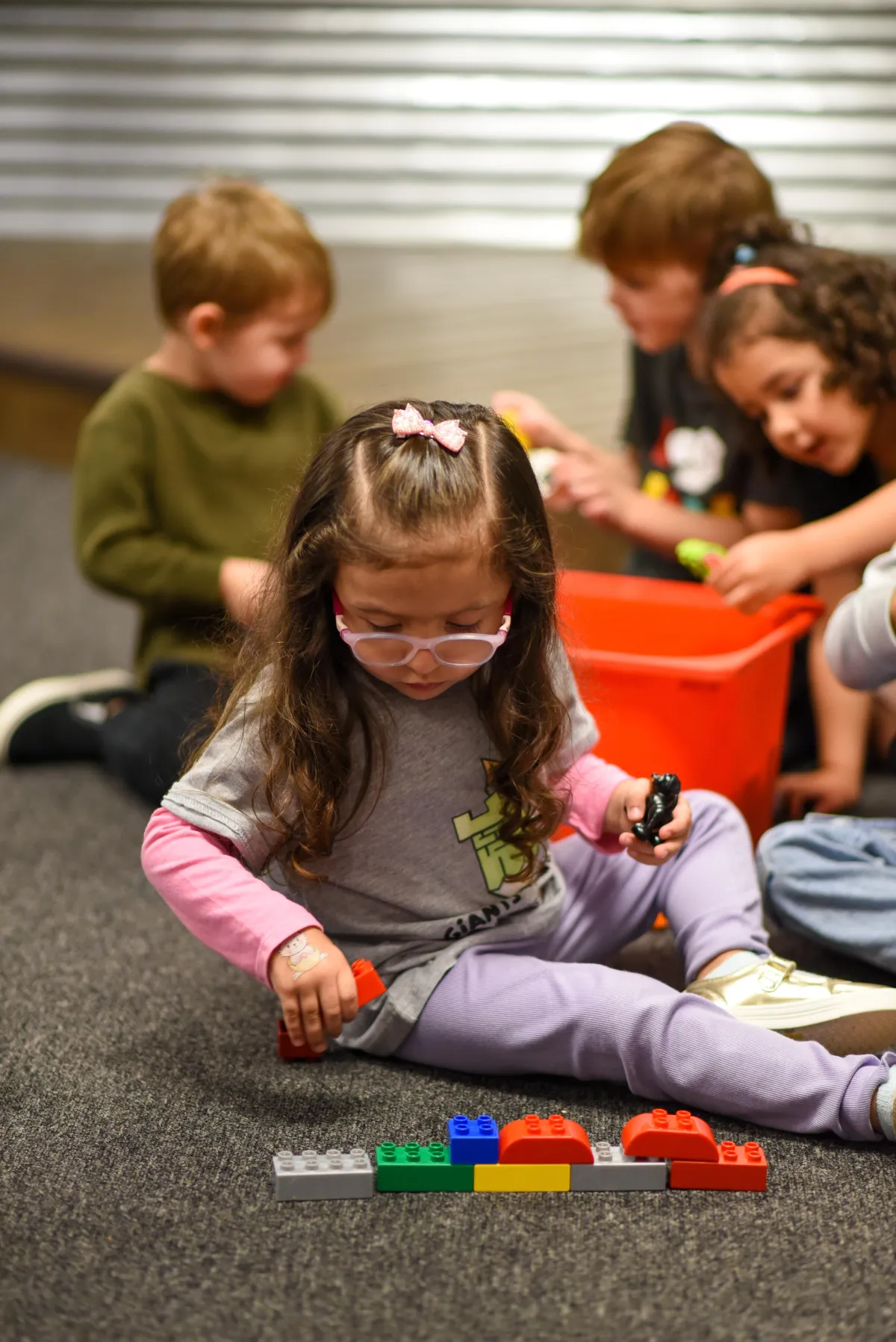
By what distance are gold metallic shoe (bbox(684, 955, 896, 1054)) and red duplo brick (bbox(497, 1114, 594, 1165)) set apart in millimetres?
145

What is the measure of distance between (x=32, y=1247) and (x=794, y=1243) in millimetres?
427

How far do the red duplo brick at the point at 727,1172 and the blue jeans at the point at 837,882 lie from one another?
245mm

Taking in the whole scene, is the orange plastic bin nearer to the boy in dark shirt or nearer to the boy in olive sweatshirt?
the boy in dark shirt

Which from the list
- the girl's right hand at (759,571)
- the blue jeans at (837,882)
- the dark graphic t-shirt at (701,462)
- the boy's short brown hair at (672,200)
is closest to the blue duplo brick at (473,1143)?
the blue jeans at (837,882)

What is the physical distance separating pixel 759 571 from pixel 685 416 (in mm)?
399

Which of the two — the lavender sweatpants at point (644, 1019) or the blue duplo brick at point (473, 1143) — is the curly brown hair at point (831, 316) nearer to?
the lavender sweatpants at point (644, 1019)

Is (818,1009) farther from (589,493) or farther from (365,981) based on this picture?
(589,493)

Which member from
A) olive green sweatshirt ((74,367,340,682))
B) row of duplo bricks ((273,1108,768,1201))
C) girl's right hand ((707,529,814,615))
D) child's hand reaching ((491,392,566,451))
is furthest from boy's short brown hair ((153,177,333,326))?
row of duplo bricks ((273,1108,768,1201))

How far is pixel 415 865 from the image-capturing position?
3.16 feet

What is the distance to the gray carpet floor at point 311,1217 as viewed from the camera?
0.74m

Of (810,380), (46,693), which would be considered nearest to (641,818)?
(810,380)

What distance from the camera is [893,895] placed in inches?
41.0

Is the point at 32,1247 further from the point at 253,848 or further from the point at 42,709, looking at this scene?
the point at 42,709

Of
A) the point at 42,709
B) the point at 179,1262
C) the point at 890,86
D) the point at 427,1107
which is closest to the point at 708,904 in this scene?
the point at 427,1107
